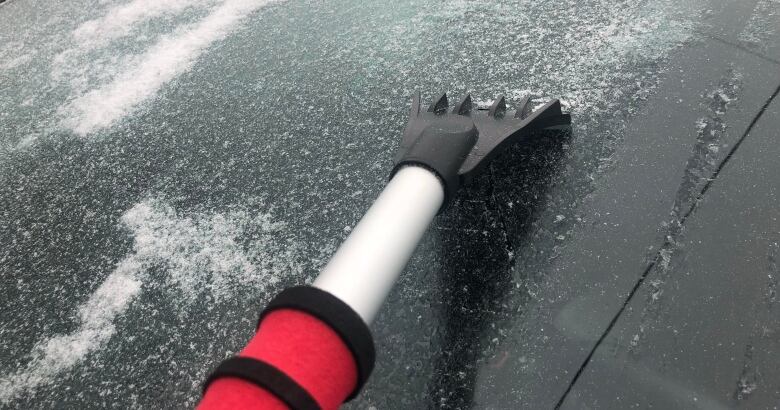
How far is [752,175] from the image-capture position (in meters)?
0.82

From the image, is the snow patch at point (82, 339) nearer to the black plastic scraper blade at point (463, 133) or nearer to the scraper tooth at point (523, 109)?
the black plastic scraper blade at point (463, 133)

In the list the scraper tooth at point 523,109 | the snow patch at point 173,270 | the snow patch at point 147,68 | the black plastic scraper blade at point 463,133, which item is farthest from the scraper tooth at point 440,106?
the snow patch at point 147,68

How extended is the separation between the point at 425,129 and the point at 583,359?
38 centimetres

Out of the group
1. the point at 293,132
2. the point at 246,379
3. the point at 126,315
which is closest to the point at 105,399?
the point at 126,315

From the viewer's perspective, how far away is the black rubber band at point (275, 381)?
0.45m

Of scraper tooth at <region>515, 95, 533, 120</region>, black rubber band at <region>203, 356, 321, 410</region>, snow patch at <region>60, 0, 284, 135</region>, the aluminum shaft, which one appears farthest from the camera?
snow patch at <region>60, 0, 284, 135</region>

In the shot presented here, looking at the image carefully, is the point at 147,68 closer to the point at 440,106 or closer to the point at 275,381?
the point at 440,106

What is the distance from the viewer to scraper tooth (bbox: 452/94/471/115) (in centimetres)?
87

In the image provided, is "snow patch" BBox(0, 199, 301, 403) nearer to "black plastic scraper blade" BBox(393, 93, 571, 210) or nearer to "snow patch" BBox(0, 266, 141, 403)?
"snow patch" BBox(0, 266, 141, 403)

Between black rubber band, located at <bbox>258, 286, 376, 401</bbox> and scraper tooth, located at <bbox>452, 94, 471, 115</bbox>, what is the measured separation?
0.46 m

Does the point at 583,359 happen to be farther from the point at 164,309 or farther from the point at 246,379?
the point at 164,309

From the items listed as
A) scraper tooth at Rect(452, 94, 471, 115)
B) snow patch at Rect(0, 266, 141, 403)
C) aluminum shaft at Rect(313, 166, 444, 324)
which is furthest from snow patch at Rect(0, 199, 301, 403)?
scraper tooth at Rect(452, 94, 471, 115)

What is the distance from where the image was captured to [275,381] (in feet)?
1.48

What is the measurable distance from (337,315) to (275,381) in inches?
3.3
